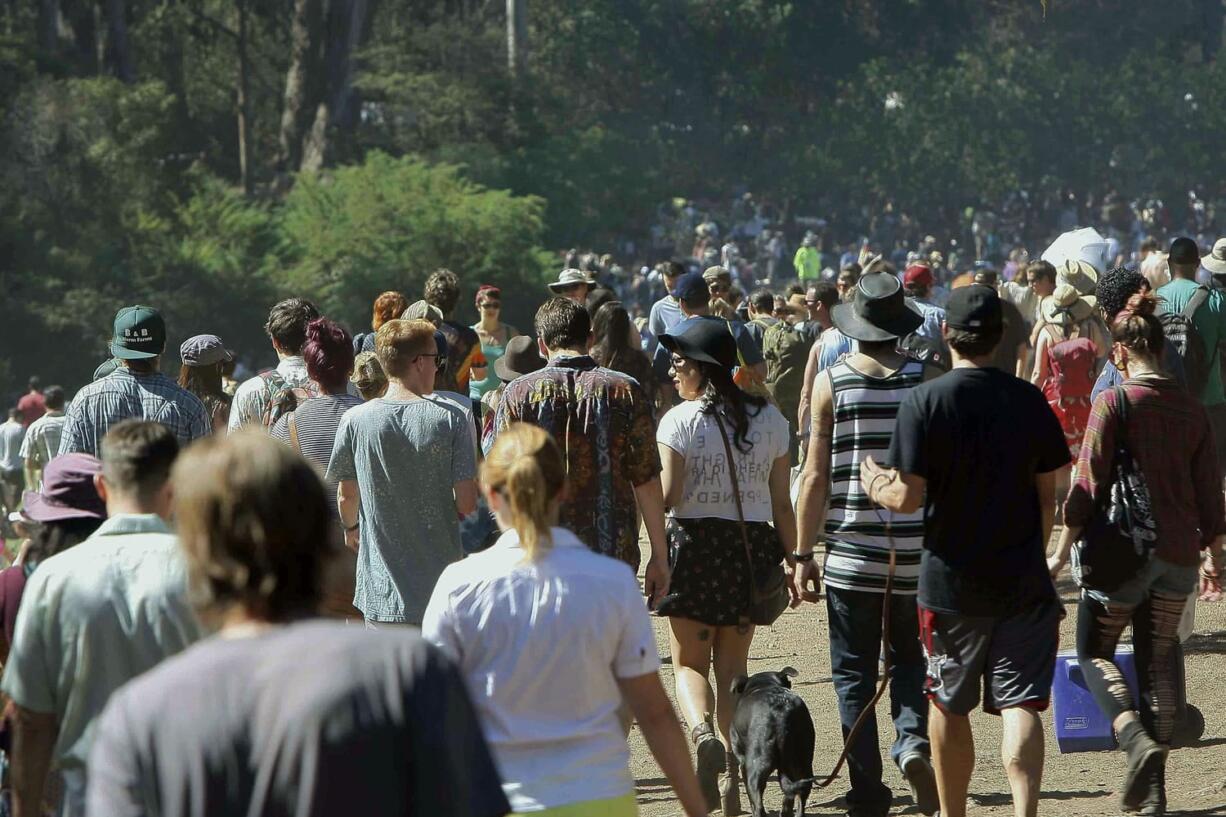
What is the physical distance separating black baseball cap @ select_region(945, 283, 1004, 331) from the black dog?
1.31 m

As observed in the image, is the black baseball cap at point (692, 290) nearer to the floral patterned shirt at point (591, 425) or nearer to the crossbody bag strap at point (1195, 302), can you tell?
the crossbody bag strap at point (1195, 302)

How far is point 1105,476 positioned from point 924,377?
663 millimetres

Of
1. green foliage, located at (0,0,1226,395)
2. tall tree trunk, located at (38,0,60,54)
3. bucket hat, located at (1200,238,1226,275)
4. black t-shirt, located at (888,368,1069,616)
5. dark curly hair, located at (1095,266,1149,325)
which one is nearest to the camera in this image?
black t-shirt, located at (888,368,1069,616)

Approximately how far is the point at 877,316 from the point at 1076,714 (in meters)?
1.78

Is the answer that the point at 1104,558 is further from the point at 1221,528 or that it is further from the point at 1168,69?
the point at 1168,69

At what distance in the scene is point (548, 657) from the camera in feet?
11.6

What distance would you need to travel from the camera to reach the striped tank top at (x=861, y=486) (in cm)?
570

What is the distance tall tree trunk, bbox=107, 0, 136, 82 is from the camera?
43531 mm

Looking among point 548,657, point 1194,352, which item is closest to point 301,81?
point 1194,352

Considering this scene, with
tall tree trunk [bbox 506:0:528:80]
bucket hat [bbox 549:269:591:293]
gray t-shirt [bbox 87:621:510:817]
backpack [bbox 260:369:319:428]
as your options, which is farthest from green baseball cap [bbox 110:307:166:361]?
tall tree trunk [bbox 506:0:528:80]

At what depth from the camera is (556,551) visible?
142 inches

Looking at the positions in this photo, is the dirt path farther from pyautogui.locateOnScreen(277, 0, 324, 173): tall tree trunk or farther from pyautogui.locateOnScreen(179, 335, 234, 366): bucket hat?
pyautogui.locateOnScreen(277, 0, 324, 173): tall tree trunk

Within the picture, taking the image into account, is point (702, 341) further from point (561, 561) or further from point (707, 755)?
point (561, 561)

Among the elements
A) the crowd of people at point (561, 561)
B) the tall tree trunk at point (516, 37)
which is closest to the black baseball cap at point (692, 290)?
the crowd of people at point (561, 561)
